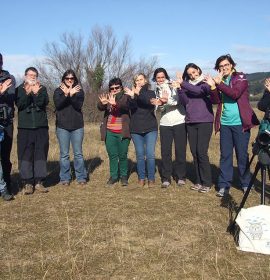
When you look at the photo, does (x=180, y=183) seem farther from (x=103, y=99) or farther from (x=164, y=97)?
(x=103, y=99)

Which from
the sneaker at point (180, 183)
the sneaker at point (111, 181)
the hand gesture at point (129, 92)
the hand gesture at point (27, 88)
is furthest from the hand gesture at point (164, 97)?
the hand gesture at point (27, 88)

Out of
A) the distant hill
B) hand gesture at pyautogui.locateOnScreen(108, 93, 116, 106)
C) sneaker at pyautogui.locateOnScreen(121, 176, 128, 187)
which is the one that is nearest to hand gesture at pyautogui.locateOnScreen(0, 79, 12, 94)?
hand gesture at pyautogui.locateOnScreen(108, 93, 116, 106)

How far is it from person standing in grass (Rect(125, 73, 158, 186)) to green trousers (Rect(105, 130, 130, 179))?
0.27 meters

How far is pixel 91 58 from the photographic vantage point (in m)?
39.8

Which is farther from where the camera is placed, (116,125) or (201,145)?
(116,125)

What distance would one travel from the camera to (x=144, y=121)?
675 cm

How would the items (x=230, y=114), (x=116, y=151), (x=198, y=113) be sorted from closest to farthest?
(x=230, y=114), (x=198, y=113), (x=116, y=151)

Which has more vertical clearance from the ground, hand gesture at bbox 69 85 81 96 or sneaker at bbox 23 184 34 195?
hand gesture at bbox 69 85 81 96

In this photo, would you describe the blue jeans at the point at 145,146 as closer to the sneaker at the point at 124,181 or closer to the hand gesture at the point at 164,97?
the sneaker at the point at 124,181

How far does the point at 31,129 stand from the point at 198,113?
2704 millimetres

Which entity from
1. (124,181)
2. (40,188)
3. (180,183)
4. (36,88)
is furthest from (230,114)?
(40,188)

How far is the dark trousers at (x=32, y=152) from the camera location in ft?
21.4

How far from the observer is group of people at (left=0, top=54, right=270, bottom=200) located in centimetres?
611

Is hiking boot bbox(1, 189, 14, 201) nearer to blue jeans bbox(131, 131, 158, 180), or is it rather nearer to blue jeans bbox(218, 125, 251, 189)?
blue jeans bbox(131, 131, 158, 180)
